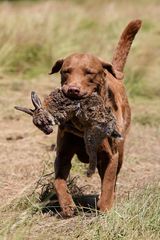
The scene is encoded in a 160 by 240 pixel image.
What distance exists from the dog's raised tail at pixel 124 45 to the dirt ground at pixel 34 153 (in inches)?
42.1

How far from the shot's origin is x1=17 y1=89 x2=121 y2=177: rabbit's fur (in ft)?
16.7

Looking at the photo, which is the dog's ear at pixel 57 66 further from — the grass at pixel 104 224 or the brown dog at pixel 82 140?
the grass at pixel 104 224

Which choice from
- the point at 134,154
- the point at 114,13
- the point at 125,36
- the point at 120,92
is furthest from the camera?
the point at 114,13

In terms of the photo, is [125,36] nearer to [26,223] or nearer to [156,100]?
[26,223]

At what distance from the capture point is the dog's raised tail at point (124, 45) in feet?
23.0

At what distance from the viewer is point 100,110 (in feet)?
17.4

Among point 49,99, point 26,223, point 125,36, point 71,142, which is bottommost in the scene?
point 26,223

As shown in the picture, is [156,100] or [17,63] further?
[17,63]

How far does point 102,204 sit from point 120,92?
1155 mm

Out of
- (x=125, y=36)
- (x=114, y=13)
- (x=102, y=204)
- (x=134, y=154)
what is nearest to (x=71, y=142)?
(x=102, y=204)

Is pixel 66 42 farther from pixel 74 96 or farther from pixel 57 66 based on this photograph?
pixel 74 96

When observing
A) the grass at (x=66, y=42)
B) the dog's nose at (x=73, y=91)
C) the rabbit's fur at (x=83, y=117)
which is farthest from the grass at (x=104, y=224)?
the grass at (x=66, y=42)

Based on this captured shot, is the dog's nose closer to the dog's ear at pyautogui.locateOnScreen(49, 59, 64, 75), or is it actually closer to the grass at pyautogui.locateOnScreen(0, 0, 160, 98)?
the dog's ear at pyautogui.locateOnScreen(49, 59, 64, 75)

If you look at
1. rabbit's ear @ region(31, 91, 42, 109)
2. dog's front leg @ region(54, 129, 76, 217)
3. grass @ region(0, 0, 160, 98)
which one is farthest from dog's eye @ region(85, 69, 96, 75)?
grass @ region(0, 0, 160, 98)
